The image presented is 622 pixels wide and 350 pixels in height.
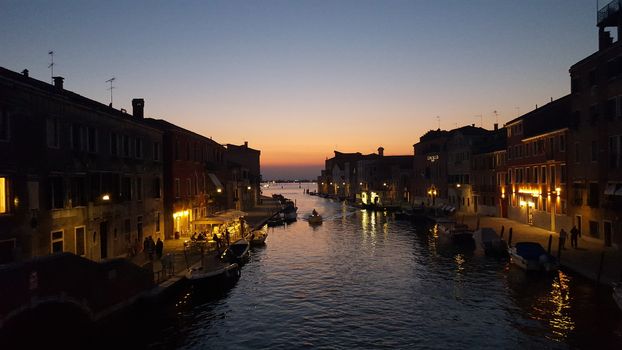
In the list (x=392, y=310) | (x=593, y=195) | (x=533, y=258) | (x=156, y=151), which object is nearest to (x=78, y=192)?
(x=156, y=151)

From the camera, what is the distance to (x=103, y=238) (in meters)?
29.1

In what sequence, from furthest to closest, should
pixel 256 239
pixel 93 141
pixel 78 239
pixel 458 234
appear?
pixel 458 234 → pixel 256 239 → pixel 93 141 → pixel 78 239

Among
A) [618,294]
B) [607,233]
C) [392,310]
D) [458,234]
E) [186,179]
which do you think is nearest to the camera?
[618,294]

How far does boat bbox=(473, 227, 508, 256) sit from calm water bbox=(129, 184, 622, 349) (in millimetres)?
1639

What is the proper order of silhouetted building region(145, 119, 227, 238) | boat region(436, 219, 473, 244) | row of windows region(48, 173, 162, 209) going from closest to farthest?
row of windows region(48, 173, 162, 209)
silhouetted building region(145, 119, 227, 238)
boat region(436, 219, 473, 244)

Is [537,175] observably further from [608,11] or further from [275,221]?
[275,221]

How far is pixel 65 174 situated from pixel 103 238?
236 inches

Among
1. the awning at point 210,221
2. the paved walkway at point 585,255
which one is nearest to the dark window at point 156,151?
the awning at point 210,221

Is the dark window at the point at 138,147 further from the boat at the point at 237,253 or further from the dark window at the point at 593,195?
the dark window at the point at 593,195

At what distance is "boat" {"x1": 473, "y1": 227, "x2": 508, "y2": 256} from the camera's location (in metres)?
38.3

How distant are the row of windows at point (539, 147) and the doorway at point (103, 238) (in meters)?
37.3

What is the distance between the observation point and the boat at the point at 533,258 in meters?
30.1

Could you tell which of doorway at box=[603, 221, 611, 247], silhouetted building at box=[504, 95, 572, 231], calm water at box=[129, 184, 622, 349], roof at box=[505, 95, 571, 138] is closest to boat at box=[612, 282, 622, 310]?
calm water at box=[129, 184, 622, 349]

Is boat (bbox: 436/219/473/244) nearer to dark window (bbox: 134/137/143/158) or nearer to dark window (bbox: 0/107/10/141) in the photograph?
dark window (bbox: 134/137/143/158)
